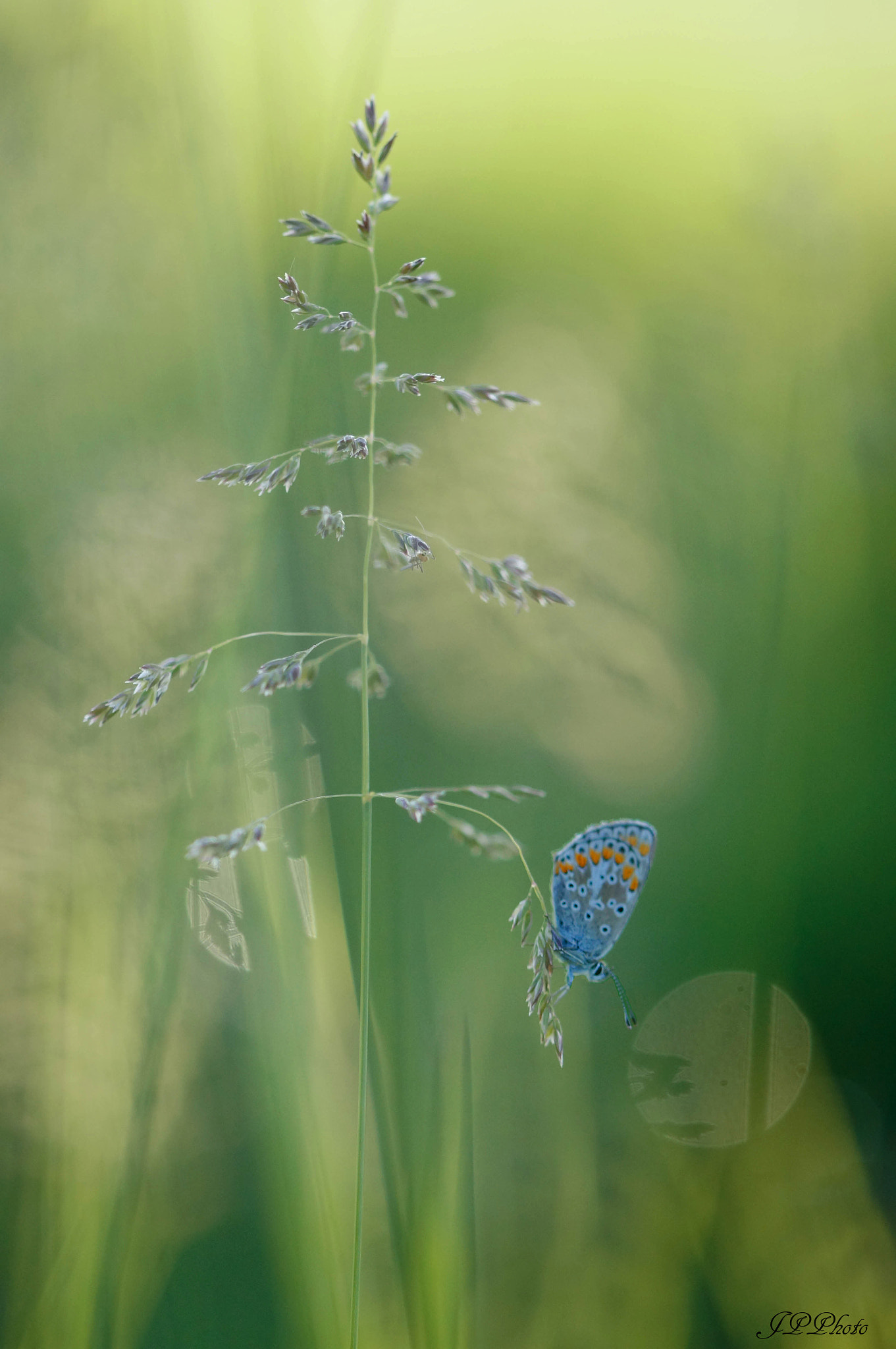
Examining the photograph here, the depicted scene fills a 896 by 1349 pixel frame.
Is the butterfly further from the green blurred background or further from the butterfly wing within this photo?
the green blurred background

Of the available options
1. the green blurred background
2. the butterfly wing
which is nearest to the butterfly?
the butterfly wing

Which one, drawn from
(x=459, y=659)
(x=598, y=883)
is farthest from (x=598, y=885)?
(x=459, y=659)

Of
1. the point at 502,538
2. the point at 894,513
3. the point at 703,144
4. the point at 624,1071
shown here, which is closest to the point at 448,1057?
the point at 624,1071

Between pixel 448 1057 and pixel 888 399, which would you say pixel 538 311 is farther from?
pixel 448 1057

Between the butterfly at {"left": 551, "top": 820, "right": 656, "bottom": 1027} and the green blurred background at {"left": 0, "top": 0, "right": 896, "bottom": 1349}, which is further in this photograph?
the green blurred background at {"left": 0, "top": 0, "right": 896, "bottom": 1349}
